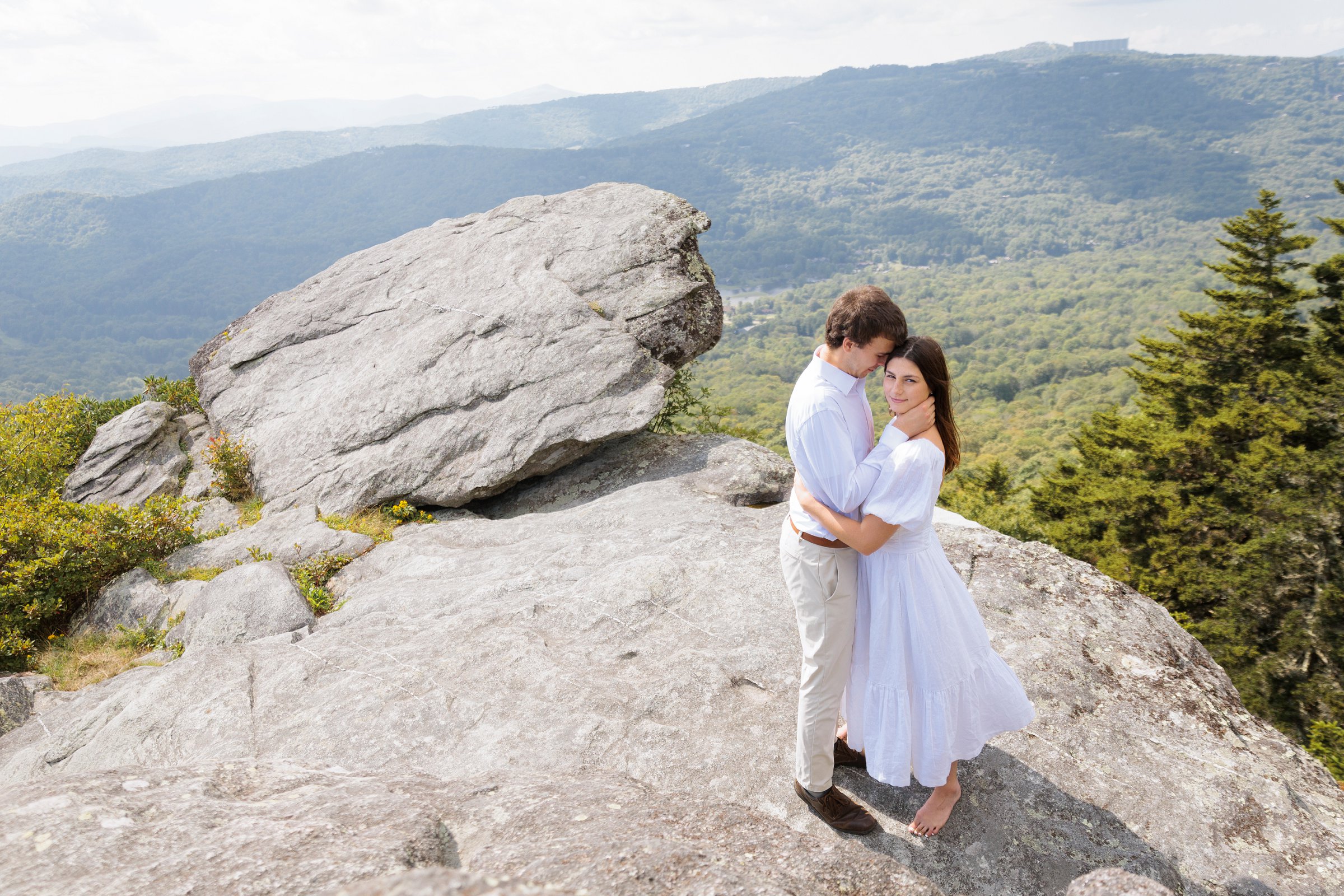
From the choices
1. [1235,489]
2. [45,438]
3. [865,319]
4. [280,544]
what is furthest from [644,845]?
[1235,489]

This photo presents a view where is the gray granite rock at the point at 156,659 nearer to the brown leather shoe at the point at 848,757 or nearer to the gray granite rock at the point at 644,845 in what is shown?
the gray granite rock at the point at 644,845

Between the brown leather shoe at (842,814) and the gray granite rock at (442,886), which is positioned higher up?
the gray granite rock at (442,886)

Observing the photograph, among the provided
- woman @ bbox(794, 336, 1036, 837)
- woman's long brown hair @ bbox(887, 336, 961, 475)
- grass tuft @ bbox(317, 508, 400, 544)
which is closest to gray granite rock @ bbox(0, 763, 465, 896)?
woman @ bbox(794, 336, 1036, 837)

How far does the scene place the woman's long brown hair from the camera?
4.41m

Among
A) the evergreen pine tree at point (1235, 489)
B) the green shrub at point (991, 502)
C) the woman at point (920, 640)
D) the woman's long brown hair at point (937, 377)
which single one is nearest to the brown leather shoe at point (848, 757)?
the woman at point (920, 640)

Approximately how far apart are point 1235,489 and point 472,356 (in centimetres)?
2505

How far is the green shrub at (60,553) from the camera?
938cm

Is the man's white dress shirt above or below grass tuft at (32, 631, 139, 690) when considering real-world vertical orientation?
above

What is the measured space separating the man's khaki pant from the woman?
19cm

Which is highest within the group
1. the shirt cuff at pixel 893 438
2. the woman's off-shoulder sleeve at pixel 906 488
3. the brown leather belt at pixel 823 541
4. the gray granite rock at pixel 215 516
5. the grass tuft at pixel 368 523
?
the shirt cuff at pixel 893 438

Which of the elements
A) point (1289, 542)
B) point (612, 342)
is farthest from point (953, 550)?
point (1289, 542)

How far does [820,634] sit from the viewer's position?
4660mm

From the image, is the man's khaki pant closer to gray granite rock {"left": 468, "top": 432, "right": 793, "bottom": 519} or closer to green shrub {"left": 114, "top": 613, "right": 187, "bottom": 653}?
gray granite rock {"left": 468, "top": 432, "right": 793, "bottom": 519}

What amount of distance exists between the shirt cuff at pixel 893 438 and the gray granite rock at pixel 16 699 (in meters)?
9.46
